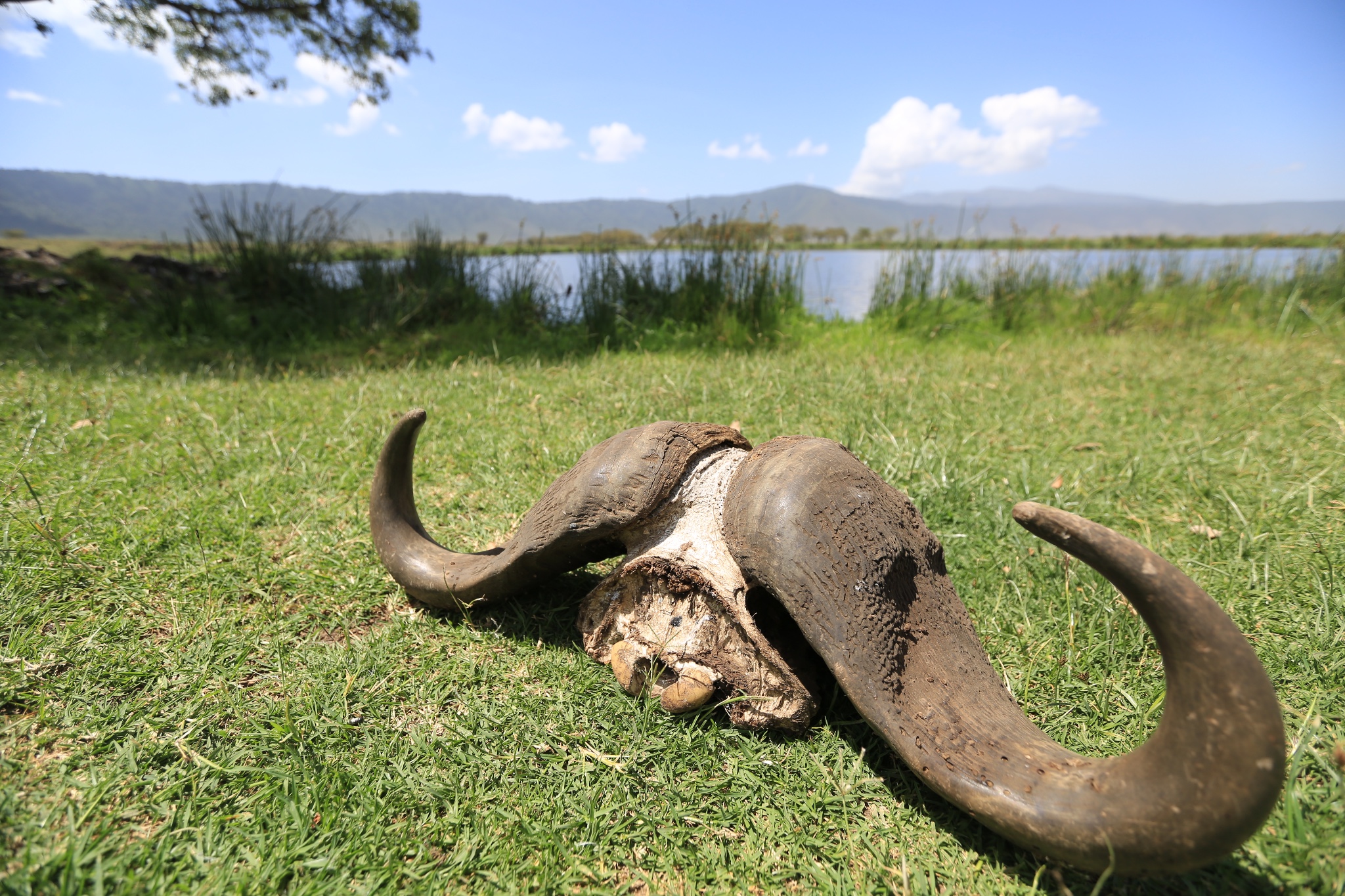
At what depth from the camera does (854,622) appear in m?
1.47

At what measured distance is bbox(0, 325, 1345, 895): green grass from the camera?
1.44m

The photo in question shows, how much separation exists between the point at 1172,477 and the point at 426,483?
410 centimetres

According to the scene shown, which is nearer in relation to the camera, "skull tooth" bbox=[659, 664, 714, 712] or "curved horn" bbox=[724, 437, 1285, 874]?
"curved horn" bbox=[724, 437, 1285, 874]

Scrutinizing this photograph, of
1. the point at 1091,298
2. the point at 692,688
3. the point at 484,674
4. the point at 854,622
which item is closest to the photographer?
the point at 854,622

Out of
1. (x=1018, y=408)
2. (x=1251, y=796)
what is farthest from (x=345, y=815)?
(x=1018, y=408)

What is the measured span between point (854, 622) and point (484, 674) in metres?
1.24

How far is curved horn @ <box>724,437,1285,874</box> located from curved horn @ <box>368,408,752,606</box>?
222 mm

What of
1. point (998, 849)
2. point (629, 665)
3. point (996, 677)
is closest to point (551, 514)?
point (629, 665)

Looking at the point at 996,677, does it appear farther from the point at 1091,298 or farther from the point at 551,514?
the point at 1091,298

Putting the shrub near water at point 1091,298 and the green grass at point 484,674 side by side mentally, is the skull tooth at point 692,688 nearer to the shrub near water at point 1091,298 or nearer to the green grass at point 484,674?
the green grass at point 484,674

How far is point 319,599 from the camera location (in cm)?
242

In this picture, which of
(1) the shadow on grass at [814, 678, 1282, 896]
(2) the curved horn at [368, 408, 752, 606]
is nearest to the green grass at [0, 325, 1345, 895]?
(1) the shadow on grass at [814, 678, 1282, 896]

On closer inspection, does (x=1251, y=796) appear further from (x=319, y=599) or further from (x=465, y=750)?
(x=319, y=599)

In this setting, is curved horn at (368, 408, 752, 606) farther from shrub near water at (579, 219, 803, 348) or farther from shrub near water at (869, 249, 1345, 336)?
shrub near water at (869, 249, 1345, 336)
